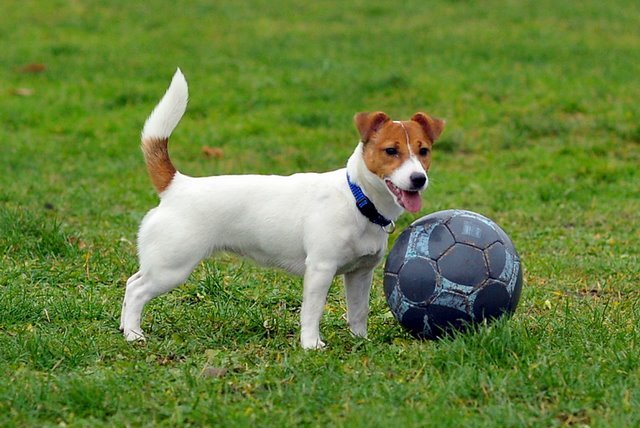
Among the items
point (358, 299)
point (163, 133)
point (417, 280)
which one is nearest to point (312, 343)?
point (358, 299)

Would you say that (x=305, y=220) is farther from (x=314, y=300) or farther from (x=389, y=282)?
(x=389, y=282)

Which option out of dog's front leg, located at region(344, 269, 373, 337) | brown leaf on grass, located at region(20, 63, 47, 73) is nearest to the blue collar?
dog's front leg, located at region(344, 269, 373, 337)

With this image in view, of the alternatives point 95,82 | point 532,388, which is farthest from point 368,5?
point 532,388

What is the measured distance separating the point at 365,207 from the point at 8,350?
2.04 meters

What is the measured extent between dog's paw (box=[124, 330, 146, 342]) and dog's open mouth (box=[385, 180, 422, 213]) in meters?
1.64

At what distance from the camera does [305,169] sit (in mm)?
11617

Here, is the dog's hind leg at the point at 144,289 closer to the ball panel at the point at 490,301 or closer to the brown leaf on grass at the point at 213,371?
the brown leaf on grass at the point at 213,371

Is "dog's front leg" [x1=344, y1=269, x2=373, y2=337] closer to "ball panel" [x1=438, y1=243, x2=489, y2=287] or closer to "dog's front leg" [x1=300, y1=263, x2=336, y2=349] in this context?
"dog's front leg" [x1=300, y1=263, x2=336, y2=349]

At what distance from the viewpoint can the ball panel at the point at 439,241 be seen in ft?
18.9

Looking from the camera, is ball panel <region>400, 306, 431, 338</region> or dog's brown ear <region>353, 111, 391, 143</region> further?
dog's brown ear <region>353, 111, 391, 143</region>

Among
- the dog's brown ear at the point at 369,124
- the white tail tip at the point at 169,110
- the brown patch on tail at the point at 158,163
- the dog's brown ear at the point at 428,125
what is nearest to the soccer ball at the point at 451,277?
the dog's brown ear at the point at 428,125

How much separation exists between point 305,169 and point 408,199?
5.97 meters

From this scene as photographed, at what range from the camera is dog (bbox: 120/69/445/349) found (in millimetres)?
5820

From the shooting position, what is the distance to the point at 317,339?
5.88 metres
